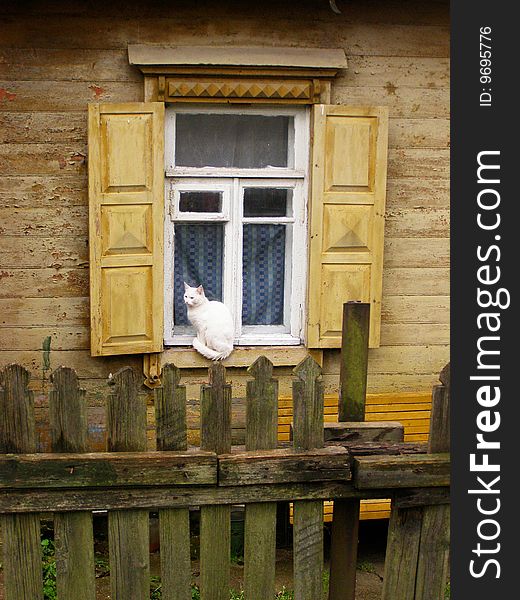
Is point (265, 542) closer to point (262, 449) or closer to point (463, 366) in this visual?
point (262, 449)

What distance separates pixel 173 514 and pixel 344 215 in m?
3.14

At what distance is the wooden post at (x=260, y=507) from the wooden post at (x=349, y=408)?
276 millimetres

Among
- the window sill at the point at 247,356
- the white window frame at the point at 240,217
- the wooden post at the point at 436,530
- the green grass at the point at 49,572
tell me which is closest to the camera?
the wooden post at the point at 436,530

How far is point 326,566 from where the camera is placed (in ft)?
20.3

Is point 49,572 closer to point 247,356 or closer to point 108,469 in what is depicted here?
point 247,356

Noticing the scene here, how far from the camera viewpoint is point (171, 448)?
3.44 metres

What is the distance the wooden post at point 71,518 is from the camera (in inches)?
132

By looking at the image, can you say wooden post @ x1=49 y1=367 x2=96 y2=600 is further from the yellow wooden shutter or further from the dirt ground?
the yellow wooden shutter

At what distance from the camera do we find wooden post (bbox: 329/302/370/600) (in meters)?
3.60

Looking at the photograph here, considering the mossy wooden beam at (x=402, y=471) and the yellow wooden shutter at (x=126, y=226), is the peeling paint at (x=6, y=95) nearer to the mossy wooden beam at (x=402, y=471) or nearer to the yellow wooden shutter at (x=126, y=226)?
the yellow wooden shutter at (x=126, y=226)

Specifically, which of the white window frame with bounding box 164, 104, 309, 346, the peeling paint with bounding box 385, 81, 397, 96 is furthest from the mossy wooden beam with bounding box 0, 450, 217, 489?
the peeling paint with bounding box 385, 81, 397, 96

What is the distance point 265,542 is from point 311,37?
3707mm

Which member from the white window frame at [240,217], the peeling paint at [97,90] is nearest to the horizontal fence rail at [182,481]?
the white window frame at [240,217]

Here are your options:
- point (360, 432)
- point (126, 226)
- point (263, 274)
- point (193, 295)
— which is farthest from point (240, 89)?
point (360, 432)
